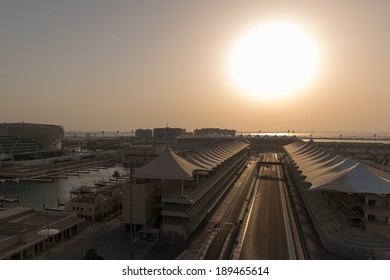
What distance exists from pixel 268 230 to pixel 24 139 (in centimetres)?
7347

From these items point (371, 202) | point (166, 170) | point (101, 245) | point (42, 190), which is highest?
point (166, 170)

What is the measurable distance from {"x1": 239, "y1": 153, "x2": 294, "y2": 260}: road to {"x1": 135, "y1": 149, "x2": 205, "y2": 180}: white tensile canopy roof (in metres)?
6.38

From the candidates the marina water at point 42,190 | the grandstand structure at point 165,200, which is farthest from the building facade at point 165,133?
the grandstand structure at point 165,200

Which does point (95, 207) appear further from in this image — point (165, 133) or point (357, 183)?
point (165, 133)

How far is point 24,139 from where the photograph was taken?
258 ft

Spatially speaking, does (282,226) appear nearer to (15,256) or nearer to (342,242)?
(342,242)

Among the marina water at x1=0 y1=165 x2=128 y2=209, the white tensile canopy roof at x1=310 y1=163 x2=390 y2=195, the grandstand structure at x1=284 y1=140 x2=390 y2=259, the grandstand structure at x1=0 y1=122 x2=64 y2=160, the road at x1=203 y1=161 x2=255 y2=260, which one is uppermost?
the grandstand structure at x1=0 y1=122 x2=64 y2=160

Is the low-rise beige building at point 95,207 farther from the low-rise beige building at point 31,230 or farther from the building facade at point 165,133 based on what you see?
the building facade at point 165,133

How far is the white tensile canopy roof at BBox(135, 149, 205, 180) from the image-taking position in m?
24.9

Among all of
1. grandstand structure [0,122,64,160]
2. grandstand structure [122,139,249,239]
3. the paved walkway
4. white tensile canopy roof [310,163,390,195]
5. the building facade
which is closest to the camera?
the paved walkway

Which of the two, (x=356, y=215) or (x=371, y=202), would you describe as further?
(x=356, y=215)

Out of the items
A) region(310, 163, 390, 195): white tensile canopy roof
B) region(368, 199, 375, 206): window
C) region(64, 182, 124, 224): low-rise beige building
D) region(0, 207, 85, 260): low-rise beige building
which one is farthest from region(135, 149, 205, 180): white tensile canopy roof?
region(368, 199, 375, 206): window

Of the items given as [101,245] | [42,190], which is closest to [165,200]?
[101,245]

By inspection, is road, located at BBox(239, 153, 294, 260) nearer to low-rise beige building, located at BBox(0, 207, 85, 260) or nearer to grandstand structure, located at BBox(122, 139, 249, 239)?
grandstand structure, located at BBox(122, 139, 249, 239)
